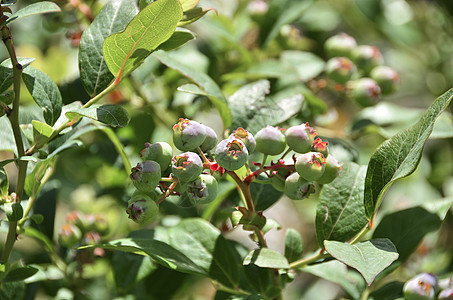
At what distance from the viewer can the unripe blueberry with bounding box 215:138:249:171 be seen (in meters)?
0.71

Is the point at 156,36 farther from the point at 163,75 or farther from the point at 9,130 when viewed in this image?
the point at 163,75

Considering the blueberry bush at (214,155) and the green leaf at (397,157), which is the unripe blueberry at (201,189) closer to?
the blueberry bush at (214,155)

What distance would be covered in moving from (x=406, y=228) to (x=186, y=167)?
524 millimetres

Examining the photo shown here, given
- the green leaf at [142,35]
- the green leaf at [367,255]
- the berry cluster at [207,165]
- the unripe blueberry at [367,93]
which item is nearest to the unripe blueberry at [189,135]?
the berry cluster at [207,165]

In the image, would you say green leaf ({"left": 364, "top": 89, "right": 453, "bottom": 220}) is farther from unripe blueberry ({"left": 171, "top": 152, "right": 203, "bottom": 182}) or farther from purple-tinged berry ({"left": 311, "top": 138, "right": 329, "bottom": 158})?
unripe blueberry ({"left": 171, "top": 152, "right": 203, "bottom": 182})

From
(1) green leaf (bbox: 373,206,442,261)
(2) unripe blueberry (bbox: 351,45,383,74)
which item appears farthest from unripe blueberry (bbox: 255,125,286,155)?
(2) unripe blueberry (bbox: 351,45,383,74)

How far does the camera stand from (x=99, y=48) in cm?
86

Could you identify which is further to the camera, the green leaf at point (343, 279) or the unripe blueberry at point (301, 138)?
the green leaf at point (343, 279)

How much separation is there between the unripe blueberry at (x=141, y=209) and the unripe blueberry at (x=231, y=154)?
109 mm

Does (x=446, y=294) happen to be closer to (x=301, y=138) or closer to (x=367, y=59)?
(x=301, y=138)

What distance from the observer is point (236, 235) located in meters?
2.43

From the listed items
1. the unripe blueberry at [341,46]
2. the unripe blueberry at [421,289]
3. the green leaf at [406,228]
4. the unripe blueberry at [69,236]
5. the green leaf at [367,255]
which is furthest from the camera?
the unripe blueberry at [341,46]

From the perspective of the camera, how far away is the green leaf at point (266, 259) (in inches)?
30.8

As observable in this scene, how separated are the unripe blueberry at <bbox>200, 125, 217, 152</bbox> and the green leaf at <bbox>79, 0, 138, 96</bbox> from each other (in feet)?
0.64
